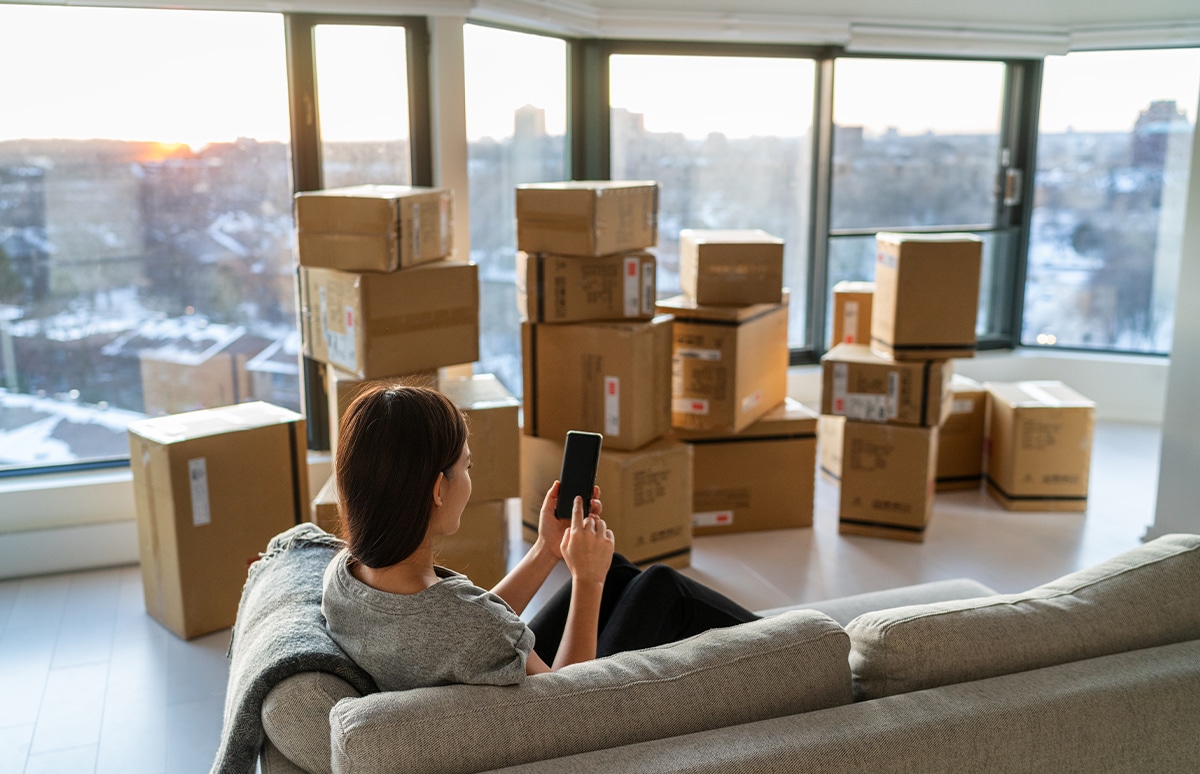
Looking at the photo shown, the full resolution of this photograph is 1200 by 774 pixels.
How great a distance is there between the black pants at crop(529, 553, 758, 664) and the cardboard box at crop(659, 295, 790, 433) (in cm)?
164

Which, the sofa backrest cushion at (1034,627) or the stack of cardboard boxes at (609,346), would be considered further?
the stack of cardboard boxes at (609,346)

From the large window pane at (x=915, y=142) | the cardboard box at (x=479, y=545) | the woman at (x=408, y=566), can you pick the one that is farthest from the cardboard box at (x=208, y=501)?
the large window pane at (x=915, y=142)

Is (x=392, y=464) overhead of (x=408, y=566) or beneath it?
overhead

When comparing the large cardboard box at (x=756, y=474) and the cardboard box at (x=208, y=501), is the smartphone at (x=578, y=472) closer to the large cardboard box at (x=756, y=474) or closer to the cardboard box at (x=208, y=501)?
the cardboard box at (x=208, y=501)

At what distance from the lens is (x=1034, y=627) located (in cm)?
148

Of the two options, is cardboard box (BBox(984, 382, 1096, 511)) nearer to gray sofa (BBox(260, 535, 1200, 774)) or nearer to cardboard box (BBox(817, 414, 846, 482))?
cardboard box (BBox(817, 414, 846, 482))

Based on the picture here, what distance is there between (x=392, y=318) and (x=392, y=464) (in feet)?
5.79

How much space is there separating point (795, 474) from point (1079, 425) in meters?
1.13

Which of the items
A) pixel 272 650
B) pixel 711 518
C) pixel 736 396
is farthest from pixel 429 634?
pixel 711 518

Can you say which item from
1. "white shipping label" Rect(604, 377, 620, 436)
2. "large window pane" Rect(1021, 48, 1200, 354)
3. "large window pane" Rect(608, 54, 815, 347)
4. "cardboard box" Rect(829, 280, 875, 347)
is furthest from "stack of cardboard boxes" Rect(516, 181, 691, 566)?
"large window pane" Rect(1021, 48, 1200, 354)

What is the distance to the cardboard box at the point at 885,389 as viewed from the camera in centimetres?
369

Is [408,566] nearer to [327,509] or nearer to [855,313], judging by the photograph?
[327,509]

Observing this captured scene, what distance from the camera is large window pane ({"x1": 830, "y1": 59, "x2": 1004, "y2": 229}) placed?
5.03m

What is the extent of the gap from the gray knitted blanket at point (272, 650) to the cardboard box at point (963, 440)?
10.3 ft
